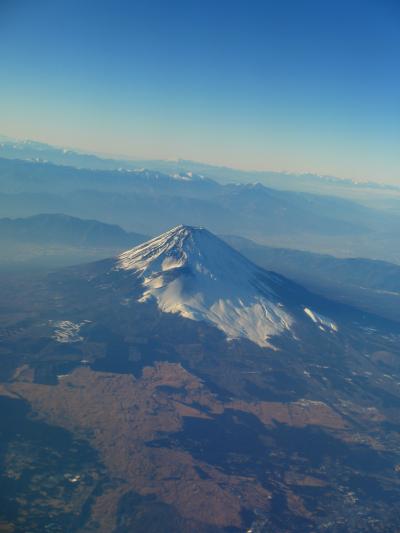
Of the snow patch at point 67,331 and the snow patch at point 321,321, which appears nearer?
the snow patch at point 67,331

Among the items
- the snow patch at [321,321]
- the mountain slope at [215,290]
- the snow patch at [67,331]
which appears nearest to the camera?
the snow patch at [67,331]

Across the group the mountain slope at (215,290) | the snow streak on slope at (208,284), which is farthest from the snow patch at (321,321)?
the snow streak on slope at (208,284)

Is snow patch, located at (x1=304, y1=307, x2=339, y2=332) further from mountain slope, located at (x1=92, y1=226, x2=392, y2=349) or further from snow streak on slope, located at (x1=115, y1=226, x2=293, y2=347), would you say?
snow streak on slope, located at (x1=115, y1=226, x2=293, y2=347)

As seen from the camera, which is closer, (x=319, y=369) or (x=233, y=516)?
(x=233, y=516)

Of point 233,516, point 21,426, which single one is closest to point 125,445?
point 21,426

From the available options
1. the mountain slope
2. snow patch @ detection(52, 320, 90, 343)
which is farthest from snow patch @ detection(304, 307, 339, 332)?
snow patch @ detection(52, 320, 90, 343)

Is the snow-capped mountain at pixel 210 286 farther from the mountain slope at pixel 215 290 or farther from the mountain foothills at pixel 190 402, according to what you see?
the mountain foothills at pixel 190 402

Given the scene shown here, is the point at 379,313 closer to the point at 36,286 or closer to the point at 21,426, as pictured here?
the point at 36,286
